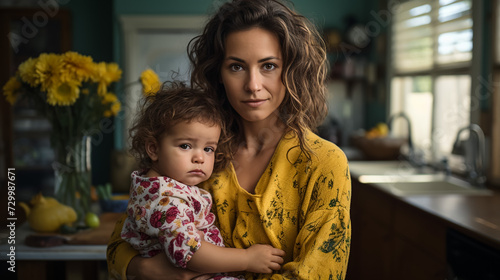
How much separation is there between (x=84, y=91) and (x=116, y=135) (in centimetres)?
345

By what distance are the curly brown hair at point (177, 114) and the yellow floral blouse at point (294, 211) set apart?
82 mm

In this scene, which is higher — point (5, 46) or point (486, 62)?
point (5, 46)

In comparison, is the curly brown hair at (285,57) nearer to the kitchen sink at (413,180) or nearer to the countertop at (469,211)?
the countertop at (469,211)

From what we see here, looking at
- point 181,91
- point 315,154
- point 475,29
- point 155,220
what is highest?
point 475,29

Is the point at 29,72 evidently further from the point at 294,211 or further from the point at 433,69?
the point at 433,69

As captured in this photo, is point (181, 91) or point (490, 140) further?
→ point (490, 140)

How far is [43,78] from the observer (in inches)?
69.4

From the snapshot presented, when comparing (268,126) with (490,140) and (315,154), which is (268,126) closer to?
(315,154)

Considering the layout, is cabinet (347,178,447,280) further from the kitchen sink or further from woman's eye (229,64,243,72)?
woman's eye (229,64,243,72)

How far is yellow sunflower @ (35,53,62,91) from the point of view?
1.76m

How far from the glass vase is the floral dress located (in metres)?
0.78

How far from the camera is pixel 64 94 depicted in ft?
6.03

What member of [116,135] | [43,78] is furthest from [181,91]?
[116,135]

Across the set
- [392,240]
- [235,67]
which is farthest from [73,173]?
[392,240]
